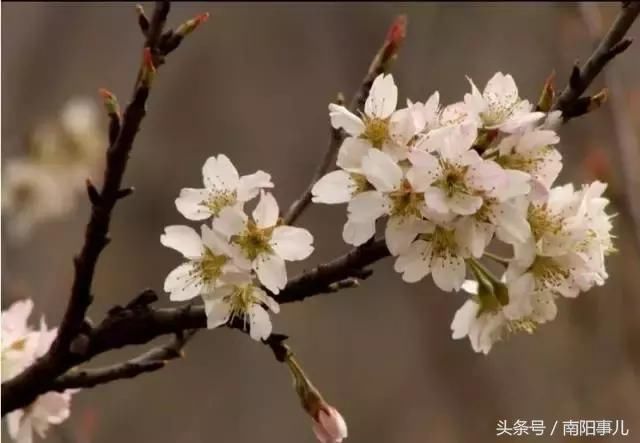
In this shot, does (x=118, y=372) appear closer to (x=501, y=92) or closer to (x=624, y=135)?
(x=501, y=92)

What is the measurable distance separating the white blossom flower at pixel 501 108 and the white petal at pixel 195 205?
0.47 feet

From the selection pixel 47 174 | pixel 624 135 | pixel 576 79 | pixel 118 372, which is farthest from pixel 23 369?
pixel 624 135

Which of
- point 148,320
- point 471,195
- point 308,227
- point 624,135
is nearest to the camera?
point 471,195

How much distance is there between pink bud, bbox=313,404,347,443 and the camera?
45 cm

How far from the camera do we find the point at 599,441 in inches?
27.4

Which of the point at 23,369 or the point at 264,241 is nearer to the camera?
the point at 264,241

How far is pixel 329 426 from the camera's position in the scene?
1.49 ft

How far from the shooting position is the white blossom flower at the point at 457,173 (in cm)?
37

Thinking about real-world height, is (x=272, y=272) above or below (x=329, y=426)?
above

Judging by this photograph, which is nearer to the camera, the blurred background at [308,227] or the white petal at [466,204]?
the white petal at [466,204]

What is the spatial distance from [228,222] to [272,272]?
35 millimetres

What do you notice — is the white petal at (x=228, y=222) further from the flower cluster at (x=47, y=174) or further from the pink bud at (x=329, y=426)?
the flower cluster at (x=47, y=174)

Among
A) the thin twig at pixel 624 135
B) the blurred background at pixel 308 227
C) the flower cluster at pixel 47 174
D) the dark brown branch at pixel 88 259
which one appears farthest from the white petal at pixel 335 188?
the flower cluster at pixel 47 174

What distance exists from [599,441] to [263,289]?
413 mm
